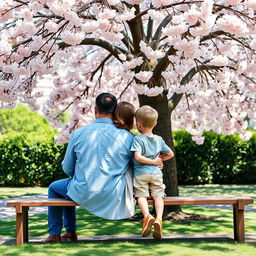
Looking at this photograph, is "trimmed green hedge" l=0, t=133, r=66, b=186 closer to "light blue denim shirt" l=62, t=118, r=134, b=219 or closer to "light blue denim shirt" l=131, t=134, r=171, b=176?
"light blue denim shirt" l=62, t=118, r=134, b=219

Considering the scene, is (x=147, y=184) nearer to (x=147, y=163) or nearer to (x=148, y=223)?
(x=147, y=163)

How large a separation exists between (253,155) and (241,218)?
1090 centimetres

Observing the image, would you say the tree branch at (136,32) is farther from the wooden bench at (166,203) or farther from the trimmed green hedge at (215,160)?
the trimmed green hedge at (215,160)

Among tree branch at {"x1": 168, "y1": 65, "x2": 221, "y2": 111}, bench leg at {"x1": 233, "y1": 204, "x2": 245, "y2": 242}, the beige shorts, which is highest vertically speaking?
tree branch at {"x1": 168, "y1": 65, "x2": 221, "y2": 111}

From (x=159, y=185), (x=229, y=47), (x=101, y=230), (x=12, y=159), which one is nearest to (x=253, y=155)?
(x=12, y=159)

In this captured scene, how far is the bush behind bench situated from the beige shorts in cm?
1036

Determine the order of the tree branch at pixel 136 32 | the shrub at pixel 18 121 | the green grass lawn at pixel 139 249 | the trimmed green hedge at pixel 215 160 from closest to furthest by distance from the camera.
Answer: the green grass lawn at pixel 139 249
the tree branch at pixel 136 32
the trimmed green hedge at pixel 215 160
the shrub at pixel 18 121

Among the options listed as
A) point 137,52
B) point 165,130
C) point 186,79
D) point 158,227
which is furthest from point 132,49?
point 158,227

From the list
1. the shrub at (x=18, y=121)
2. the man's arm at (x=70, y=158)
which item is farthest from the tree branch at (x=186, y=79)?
the shrub at (x=18, y=121)

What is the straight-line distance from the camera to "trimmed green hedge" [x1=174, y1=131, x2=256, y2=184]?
15844 millimetres

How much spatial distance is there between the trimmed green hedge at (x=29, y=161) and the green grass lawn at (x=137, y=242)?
6623mm

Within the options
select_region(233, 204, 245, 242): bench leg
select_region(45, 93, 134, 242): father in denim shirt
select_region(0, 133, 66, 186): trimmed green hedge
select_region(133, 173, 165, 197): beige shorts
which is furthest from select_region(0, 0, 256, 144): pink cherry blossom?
select_region(0, 133, 66, 186): trimmed green hedge

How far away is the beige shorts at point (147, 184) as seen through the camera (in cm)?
533

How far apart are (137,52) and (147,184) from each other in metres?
3.12
